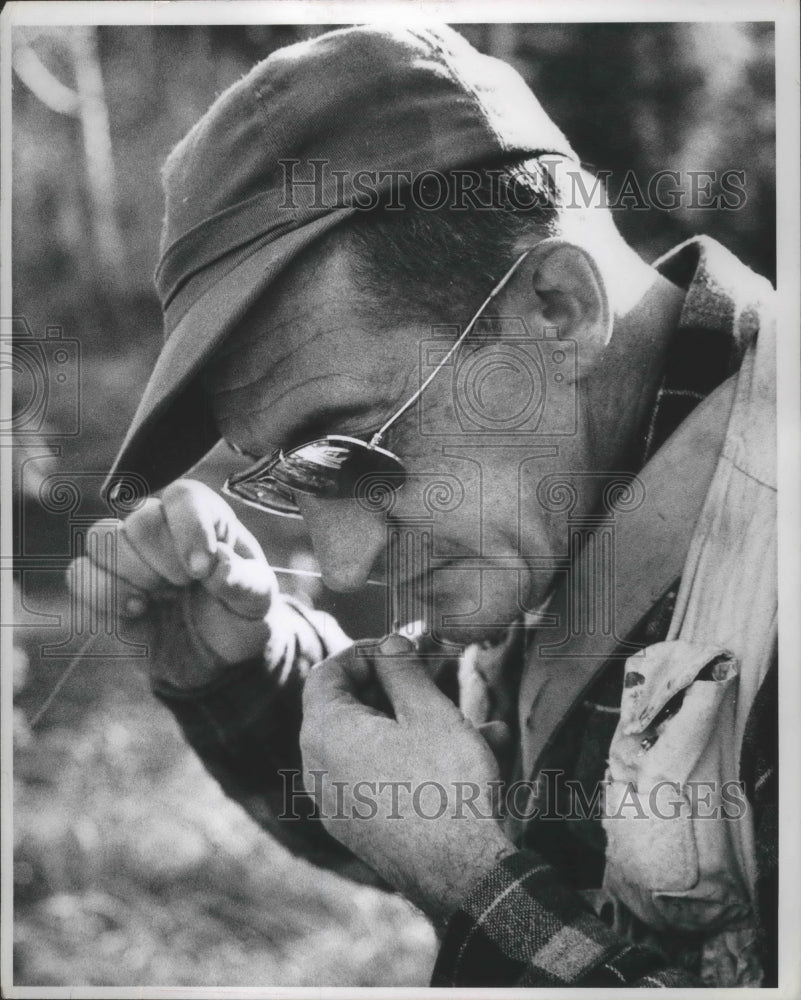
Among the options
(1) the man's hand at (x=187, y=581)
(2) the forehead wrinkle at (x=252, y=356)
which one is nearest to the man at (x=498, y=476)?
(2) the forehead wrinkle at (x=252, y=356)

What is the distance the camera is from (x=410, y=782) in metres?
2.20

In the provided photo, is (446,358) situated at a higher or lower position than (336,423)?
higher

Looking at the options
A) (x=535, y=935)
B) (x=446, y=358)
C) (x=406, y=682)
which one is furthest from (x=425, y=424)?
(x=535, y=935)

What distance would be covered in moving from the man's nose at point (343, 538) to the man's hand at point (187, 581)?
107 millimetres

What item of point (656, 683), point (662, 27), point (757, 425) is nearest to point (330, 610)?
point (656, 683)

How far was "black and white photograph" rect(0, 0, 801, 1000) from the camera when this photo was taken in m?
2.16

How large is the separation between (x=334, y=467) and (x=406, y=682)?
40 centimetres

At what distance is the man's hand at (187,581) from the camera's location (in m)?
2.27

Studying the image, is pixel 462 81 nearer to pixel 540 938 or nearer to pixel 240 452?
pixel 240 452

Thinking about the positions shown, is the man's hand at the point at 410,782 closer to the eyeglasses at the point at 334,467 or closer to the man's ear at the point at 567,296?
the eyeglasses at the point at 334,467
